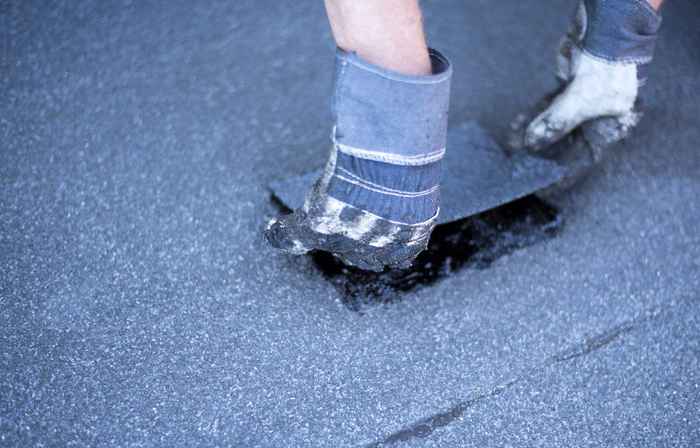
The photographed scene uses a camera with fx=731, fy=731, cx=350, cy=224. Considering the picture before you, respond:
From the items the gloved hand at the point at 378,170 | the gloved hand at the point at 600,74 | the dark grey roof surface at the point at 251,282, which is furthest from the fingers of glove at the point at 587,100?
the gloved hand at the point at 378,170

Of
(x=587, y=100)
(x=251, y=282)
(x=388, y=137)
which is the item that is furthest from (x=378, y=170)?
(x=587, y=100)

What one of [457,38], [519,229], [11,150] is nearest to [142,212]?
[11,150]

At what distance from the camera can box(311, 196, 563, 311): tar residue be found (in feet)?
5.24

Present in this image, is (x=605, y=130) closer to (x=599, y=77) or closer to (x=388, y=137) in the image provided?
(x=599, y=77)

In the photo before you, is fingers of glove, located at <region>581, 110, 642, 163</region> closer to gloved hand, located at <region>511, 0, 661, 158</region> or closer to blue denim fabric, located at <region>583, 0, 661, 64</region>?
A: gloved hand, located at <region>511, 0, 661, 158</region>

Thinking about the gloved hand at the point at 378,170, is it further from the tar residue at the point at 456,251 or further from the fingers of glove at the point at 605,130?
the fingers of glove at the point at 605,130

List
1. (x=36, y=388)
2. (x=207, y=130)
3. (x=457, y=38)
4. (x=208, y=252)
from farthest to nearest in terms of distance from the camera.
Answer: (x=457, y=38) < (x=207, y=130) < (x=208, y=252) < (x=36, y=388)

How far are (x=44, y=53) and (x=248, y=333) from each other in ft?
3.58

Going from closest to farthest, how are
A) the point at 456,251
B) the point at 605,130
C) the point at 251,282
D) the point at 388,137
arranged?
the point at 388,137 → the point at 251,282 → the point at 456,251 → the point at 605,130

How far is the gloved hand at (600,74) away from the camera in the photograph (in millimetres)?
1670

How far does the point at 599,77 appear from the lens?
1.75 m

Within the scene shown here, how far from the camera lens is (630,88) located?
1.74 meters

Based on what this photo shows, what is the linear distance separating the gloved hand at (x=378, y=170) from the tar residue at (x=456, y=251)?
0.12 meters

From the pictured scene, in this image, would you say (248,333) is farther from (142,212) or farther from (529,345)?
(529,345)
